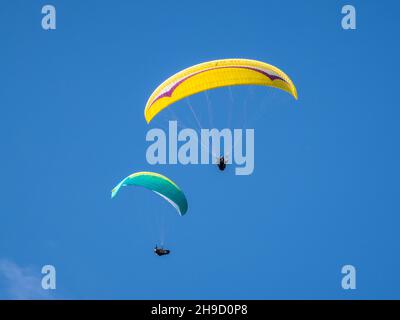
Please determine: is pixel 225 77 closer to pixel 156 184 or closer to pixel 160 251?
pixel 156 184

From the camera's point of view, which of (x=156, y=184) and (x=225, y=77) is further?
(x=156, y=184)

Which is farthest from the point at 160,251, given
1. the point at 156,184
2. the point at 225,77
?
the point at 225,77

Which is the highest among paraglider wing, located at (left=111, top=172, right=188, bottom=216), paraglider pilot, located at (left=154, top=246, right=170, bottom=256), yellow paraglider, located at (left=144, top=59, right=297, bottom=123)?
yellow paraglider, located at (left=144, top=59, right=297, bottom=123)

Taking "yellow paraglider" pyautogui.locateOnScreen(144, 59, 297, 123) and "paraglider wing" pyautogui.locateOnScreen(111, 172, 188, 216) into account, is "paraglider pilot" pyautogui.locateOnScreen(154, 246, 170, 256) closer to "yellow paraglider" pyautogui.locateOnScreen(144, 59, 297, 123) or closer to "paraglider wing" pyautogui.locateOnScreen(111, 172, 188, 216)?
"paraglider wing" pyautogui.locateOnScreen(111, 172, 188, 216)

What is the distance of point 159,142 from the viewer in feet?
141

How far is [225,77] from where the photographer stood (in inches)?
1430

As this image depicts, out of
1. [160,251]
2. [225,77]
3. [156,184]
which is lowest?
[160,251]

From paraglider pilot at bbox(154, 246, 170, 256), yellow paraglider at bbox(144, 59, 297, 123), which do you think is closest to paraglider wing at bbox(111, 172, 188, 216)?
paraglider pilot at bbox(154, 246, 170, 256)

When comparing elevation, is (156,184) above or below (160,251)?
above

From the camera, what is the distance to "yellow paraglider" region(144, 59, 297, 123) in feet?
119
